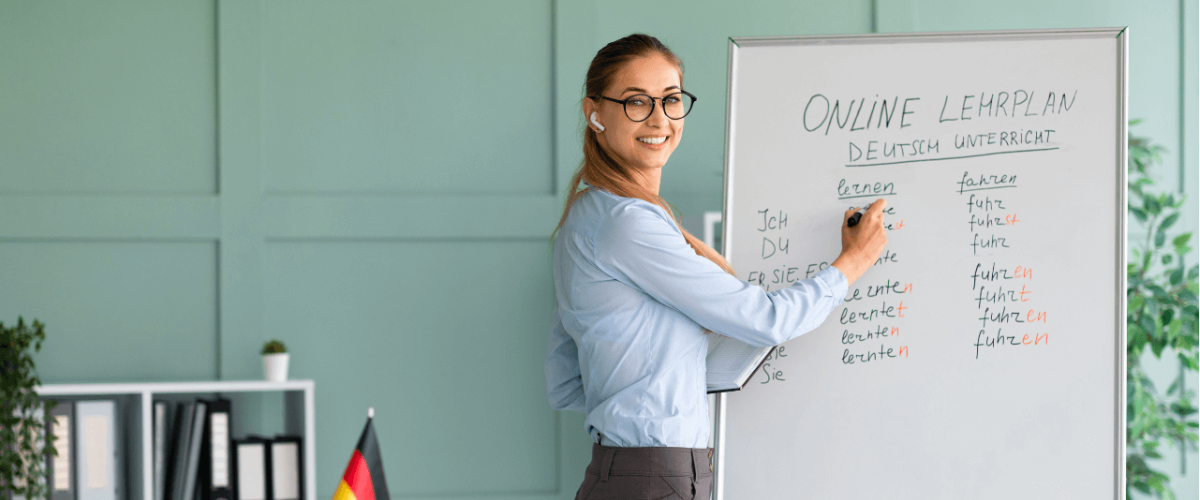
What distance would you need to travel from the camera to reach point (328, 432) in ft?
7.18

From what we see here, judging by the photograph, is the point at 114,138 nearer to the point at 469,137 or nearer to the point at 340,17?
the point at 340,17

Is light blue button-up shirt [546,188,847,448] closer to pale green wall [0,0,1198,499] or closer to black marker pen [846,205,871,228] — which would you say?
black marker pen [846,205,871,228]

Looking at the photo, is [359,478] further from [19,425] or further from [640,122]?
[19,425]

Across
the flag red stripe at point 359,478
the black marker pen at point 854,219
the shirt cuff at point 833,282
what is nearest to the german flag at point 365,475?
the flag red stripe at point 359,478

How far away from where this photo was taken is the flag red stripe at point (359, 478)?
1.44m

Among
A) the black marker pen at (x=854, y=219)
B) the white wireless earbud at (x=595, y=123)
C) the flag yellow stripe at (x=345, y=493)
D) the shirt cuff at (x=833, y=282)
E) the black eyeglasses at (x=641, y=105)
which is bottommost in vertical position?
the flag yellow stripe at (x=345, y=493)

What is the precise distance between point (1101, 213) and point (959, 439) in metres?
0.48

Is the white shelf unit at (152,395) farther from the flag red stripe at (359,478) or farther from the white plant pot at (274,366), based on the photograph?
the flag red stripe at (359,478)

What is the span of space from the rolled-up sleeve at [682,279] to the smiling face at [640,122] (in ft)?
0.40

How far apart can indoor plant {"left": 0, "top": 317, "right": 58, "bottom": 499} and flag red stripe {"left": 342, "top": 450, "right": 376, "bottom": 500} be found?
2.87 feet

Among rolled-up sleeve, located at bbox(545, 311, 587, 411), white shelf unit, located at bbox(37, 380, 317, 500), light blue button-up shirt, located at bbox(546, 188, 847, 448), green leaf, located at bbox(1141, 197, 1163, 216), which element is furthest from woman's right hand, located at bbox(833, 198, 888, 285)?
white shelf unit, located at bbox(37, 380, 317, 500)

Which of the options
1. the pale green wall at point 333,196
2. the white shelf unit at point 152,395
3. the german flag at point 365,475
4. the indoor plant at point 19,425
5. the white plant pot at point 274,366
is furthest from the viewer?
the pale green wall at point 333,196

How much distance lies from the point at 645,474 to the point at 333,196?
4.39 ft

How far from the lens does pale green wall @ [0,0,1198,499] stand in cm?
213
